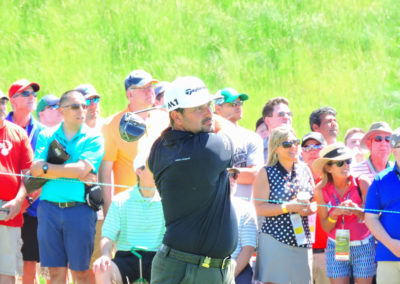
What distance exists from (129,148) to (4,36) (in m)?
6.83

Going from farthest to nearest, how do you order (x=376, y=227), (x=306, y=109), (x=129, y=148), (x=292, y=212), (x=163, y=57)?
(x=163, y=57)
(x=306, y=109)
(x=129, y=148)
(x=292, y=212)
(x=376, y=227)

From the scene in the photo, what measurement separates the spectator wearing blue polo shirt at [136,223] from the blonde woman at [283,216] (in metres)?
1.00

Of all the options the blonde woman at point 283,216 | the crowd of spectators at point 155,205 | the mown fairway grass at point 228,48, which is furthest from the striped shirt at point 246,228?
the mown fairway grass at point 228,48

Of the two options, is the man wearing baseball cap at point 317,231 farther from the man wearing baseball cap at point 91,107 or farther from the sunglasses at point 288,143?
the man wearing baseball cap at point 91,107

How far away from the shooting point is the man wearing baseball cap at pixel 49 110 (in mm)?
9492

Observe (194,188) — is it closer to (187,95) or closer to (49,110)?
(187,95)

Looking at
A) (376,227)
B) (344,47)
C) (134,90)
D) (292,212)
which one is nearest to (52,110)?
(134,90)

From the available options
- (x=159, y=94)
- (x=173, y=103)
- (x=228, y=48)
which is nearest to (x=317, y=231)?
(x=159, y=94)

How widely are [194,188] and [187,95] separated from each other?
62 cm

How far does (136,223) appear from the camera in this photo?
24.2ft

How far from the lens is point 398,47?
14.3m

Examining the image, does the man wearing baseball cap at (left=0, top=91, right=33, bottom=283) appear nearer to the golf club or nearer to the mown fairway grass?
the golf club

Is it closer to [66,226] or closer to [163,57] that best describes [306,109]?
[163,57]

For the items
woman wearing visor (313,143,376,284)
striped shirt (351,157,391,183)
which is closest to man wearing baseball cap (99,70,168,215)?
woman wearing visor (313,143,376,284)
